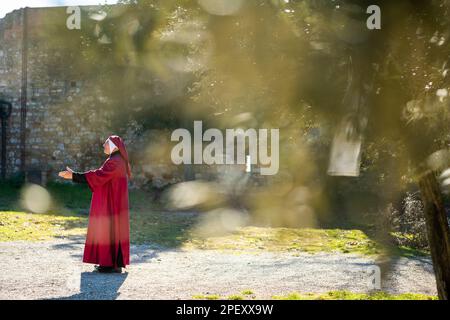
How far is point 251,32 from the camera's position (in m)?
4.09

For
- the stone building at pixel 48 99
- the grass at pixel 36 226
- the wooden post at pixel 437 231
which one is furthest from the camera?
the stone building at pixel 48 99

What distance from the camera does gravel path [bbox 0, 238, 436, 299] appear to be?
6078mm

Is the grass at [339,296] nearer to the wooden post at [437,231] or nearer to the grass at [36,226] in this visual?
the wooden post at [437,231]

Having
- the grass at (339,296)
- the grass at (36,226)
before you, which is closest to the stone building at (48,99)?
the grass at (36,226)

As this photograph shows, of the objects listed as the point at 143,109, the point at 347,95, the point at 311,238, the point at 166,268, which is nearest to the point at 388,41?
the point at 347,95

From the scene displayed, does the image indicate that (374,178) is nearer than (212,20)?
No

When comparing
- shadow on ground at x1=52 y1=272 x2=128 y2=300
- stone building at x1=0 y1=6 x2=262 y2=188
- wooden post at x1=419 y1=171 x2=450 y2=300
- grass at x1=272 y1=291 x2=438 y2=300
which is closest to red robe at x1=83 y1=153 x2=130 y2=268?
shadow on ground at x1=52 y1=272 x2=128 y2=300

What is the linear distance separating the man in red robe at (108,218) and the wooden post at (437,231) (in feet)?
12.0

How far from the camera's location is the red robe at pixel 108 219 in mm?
7242

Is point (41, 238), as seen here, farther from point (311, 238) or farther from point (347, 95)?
point (347, 95)

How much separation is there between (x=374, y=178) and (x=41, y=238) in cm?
953

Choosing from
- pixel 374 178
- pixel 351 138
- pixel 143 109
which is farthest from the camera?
pixel 143 109

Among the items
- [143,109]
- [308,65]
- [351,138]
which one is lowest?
[351,138]

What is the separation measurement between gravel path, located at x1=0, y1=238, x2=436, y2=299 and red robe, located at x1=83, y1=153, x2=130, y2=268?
0.23m
